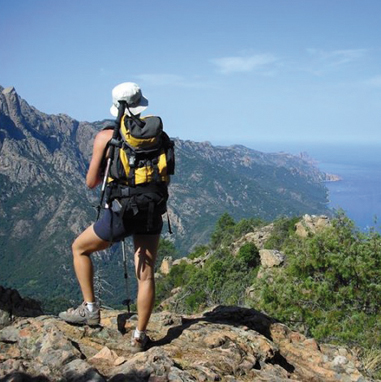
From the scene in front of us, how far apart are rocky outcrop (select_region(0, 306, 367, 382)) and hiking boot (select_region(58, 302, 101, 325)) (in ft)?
0.29

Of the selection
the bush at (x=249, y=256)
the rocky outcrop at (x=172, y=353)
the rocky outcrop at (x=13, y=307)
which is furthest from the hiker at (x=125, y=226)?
the bush at (x=249, y=256)

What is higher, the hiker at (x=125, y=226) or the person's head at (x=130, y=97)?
the person's head at (x=130, y=97)

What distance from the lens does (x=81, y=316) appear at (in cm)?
460

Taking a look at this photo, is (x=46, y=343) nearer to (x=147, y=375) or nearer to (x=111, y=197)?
(x=147, y=375)

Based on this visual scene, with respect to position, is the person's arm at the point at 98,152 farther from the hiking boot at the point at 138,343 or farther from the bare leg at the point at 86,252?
the hiking boot at the point at 138,343

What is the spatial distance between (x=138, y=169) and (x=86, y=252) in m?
1.13

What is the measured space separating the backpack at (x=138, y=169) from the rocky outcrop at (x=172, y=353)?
1.33 m

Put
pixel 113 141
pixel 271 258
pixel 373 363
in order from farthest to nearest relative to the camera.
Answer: pixel 271 258, pixel 373 363, pixel 113 141

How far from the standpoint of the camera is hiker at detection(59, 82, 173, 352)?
152 inches

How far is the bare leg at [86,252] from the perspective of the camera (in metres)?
4.23

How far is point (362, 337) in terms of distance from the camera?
10.1 meters

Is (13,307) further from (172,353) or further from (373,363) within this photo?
(373,363)

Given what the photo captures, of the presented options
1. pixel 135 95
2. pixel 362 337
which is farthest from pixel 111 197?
pixel 362 337

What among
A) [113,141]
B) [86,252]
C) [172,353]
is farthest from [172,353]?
[113,141]
